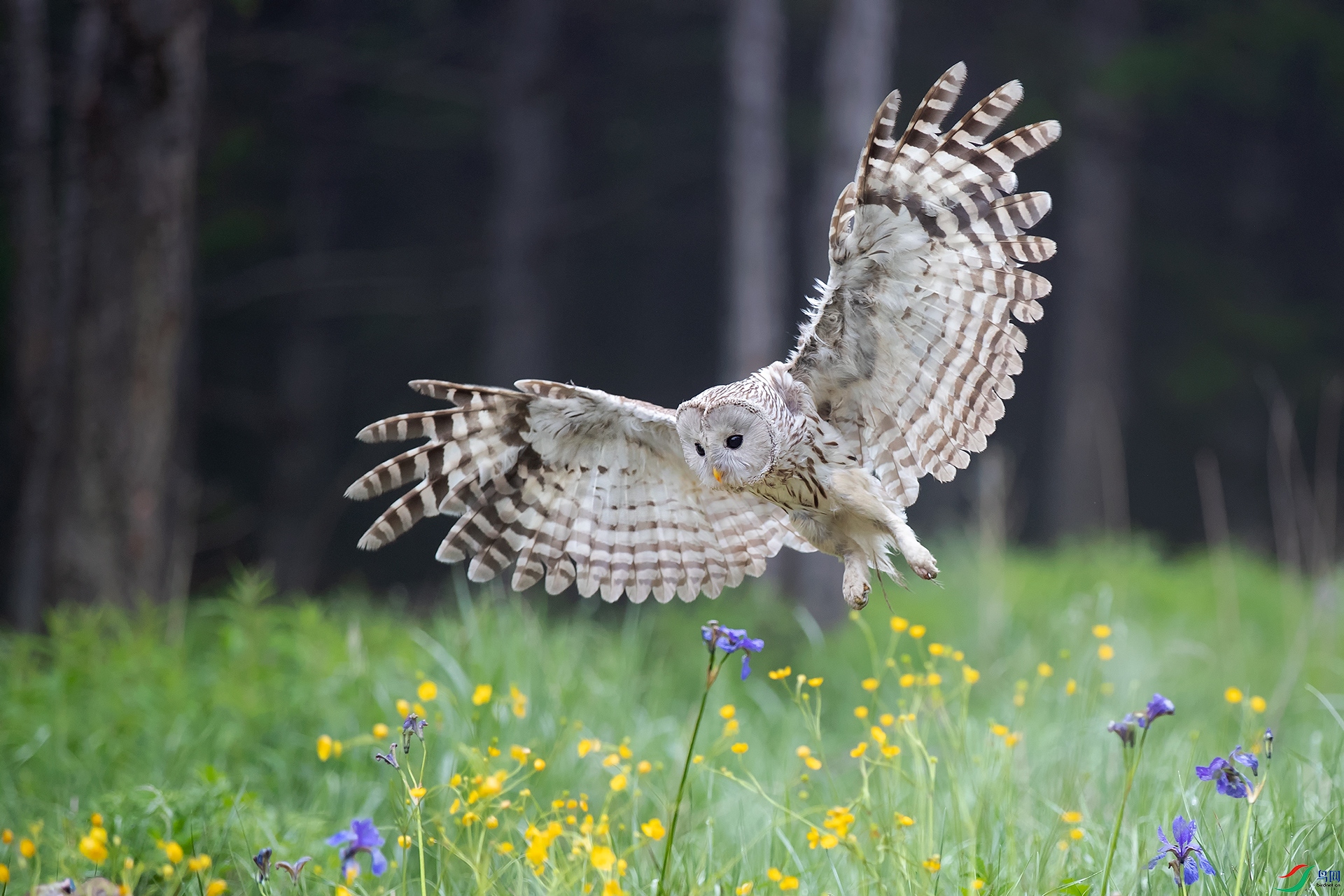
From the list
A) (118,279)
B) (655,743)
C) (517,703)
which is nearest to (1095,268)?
(655,743)

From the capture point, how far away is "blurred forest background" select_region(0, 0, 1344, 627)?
10961 millimetres

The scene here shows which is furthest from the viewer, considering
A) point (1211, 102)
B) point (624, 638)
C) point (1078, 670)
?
point (1211, 102)

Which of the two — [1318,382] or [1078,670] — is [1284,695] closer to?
[1078,670]

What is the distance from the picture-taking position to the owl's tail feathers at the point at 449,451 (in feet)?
9.89

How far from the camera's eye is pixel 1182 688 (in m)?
5.95

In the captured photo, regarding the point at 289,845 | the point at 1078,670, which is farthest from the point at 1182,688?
the point at 289,845

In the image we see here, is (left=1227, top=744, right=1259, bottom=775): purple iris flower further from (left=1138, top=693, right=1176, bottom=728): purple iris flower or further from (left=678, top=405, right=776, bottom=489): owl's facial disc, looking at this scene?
(left=678, top=405, right=776, bottom=489): owl's facial disc

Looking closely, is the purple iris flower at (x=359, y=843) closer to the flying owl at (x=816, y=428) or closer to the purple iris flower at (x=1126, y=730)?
the flying owl at (x=816, y=428)

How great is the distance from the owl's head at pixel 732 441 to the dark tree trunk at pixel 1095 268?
1049cm

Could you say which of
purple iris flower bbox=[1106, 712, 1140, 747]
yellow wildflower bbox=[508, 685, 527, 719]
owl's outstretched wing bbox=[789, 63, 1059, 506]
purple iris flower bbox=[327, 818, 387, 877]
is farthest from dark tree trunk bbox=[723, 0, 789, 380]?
purple iris flower bbox=[327, 818, 387, 877]

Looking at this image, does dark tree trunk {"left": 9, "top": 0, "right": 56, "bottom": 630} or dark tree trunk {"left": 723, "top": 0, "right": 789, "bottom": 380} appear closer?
dark tree trunk {"left": 9, "top": 0, "right": 56, "bottom": 630}

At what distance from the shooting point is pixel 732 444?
2.87 metres

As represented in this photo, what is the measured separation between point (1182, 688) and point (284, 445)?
11.2m
